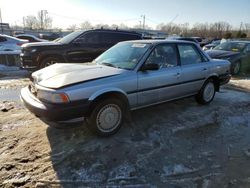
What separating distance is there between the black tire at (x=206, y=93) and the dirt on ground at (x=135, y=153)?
2.02 ft

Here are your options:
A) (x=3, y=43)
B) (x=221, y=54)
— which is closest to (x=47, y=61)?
(x=3, y=43)

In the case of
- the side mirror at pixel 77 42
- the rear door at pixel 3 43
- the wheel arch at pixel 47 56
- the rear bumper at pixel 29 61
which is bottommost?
the rear bumper at pixel 29 61

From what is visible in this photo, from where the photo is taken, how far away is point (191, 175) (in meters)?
3.18

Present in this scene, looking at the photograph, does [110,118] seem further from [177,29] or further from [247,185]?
[177,29]

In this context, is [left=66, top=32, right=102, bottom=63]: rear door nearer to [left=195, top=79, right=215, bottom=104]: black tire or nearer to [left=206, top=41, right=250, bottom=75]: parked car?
[left=195, top=79, right=215, bottom=104]: black tire

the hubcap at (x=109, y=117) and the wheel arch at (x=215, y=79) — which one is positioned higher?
the wheel arch at (x=215, y=79)

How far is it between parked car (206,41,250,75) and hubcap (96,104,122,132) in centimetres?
815

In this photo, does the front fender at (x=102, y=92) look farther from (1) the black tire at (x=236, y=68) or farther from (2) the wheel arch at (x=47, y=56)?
(1) the black tire at (x=236, y=68)

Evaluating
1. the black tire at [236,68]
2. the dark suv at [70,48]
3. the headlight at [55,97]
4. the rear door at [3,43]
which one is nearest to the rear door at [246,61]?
the black tire at [236,68]

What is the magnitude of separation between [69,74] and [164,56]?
1.98 metres

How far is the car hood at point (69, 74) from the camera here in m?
3.64

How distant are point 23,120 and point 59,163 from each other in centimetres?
182

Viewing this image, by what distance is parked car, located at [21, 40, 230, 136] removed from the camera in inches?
138

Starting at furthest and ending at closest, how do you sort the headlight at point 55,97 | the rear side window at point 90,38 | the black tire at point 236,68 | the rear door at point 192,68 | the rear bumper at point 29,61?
the black tire at point 236,68 < the rear side window at point 90,38 < the rear bumper at point 29,61 < the rear door at point 192,68 < the headlight at point 55,97
